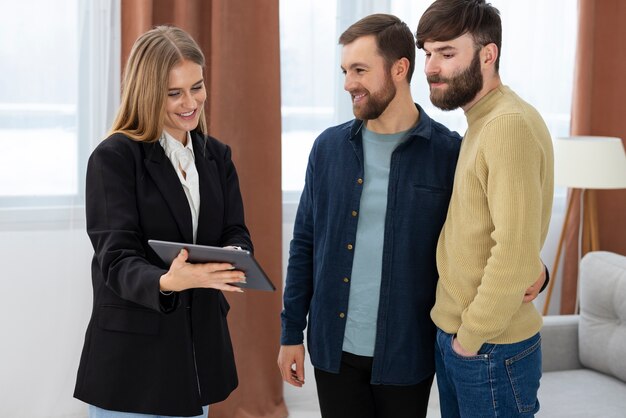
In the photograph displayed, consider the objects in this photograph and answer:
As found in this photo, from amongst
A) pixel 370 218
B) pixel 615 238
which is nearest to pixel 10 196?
pixel 370 218

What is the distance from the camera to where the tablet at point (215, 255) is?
1566 millimetres

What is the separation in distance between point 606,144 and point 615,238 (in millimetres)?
680

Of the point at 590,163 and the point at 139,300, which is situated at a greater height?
the point at 590,163

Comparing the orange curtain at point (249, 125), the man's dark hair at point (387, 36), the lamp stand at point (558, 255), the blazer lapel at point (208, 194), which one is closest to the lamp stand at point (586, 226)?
the lamp stand at point (558, 255)

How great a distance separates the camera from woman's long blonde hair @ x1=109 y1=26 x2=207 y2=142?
1.73 meters

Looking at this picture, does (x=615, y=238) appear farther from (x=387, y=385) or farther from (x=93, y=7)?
(x=93, y=7)

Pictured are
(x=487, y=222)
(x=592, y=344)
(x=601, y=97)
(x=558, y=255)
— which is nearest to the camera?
(x=487, y=222)

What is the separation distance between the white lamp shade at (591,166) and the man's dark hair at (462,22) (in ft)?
5.80

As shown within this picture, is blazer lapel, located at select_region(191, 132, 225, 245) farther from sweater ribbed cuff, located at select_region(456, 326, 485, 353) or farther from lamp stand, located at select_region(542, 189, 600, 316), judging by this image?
lamp stand, located at select_region(542, 189, 600, 316)

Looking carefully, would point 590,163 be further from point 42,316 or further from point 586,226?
point 42,316

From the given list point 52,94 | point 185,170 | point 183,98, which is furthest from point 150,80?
point 52,94

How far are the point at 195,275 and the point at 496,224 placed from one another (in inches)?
25.0

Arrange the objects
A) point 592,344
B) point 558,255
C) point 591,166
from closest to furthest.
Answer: point 592,344 < point 591,166 < point 558,255

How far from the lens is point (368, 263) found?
1.92 m
